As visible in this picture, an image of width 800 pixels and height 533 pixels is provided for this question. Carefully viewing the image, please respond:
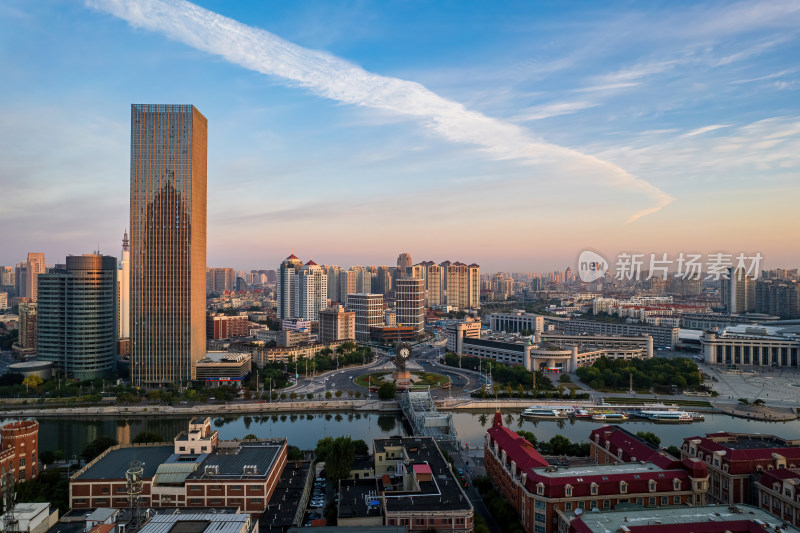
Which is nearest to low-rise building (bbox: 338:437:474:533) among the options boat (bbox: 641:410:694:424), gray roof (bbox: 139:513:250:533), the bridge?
gray roof (bbox: 139:513:250:533)

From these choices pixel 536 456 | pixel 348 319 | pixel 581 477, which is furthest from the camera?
pixel 348 319

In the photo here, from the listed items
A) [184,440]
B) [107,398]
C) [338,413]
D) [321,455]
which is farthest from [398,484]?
[107,398]

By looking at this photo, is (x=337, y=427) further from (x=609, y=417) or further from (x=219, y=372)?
(x=609, y=417)

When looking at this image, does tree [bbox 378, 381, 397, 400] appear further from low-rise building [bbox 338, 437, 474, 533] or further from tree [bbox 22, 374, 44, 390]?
tree [bbox 22, 374, 44, 390]

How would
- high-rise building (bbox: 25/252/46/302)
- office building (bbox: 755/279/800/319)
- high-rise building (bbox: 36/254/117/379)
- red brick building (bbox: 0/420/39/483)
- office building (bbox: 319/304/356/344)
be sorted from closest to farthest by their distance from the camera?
red brick building (bbox: 0/420/39/483) < high-rise building (bbox: 36/254/117/379) < office building (bbox: 319/304/356/344) < office building (bbox: 755/279/800/319) < high-rise building (bbox: 25/252/46/302)

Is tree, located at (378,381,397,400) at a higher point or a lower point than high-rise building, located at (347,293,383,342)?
lower

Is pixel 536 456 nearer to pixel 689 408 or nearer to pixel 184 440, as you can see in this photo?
pixel 184 440
